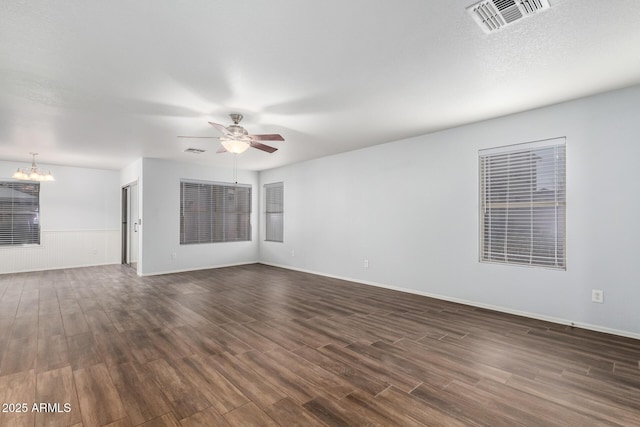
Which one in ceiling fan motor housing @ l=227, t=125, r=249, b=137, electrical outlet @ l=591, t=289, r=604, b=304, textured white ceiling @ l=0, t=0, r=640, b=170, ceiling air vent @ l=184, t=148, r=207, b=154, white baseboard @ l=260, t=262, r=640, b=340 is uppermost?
textured white ceiling @ l=0, t=0, r=640, b=170

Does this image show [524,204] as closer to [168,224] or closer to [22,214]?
[168,224]

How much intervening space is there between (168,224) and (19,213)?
340 cm

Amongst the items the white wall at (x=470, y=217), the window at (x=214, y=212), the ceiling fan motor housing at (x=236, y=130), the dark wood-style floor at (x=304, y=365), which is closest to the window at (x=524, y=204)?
the white wall at (x=470, y=217)

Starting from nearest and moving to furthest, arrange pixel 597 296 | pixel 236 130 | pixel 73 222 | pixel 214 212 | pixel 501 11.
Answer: pixel 501 11 < pixel 597 296 < pixel 236 130 < pixel 73 222 < pixel 214 212

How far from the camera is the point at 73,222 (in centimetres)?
745

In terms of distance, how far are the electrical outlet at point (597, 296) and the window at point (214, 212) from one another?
691cm

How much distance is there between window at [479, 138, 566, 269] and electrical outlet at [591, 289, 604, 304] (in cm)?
35

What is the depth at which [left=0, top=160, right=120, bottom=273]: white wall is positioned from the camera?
688 cm

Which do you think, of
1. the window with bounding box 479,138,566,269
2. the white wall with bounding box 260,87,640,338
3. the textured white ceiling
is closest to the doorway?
the textured white ceiling

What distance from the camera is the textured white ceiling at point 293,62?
1979mm

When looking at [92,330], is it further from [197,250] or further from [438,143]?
[438,143]

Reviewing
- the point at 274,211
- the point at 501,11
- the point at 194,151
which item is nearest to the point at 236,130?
the point at 194,151

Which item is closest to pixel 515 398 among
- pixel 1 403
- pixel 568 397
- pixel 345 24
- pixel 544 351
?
pixel 568 397

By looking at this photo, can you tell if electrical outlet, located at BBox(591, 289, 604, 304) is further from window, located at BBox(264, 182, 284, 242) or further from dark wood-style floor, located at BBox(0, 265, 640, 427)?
window, located at BBox(264, 182, 284, 242)
